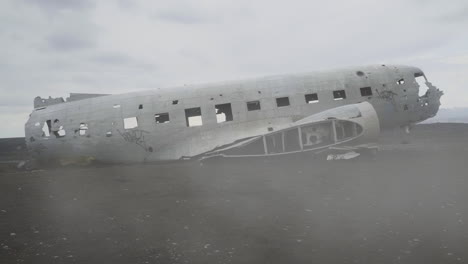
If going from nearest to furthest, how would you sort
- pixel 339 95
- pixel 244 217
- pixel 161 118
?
pixel 244 217 → pixel 339 95 → pixel 161 118

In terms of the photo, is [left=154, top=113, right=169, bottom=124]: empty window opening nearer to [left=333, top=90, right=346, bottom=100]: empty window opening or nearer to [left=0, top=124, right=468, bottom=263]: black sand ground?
[left=0, top=124, right=468, bottom=263]: black sand ground

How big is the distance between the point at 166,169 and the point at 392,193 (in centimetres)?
875

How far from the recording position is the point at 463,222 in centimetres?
632

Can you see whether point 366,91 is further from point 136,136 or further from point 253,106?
point 136,136

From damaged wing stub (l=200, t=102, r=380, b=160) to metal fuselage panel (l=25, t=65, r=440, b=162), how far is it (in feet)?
3.16

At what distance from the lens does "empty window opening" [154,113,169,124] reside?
16500 mm

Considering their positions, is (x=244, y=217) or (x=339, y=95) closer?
(x=244, y=217)

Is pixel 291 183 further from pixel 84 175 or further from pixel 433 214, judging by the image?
pixel 84 175

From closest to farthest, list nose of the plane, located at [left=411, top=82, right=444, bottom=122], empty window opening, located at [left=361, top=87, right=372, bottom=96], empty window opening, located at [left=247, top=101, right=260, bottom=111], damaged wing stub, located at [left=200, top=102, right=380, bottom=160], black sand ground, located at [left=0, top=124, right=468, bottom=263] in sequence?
1. black sand ground, located at [left=0, top=124, right=468, bottom=263]
2. damaged wing stub, located at [left=200, top=102, right=380, bottom=160]
3. empty window opening, located at [left=247, top=101, right=260, bottom=111]
4. empty window opening, located at [left=361, top=87, right=372, bottom=96]
5. nose of the plane, located at [left=411, top=82, right=444, bottom=122]

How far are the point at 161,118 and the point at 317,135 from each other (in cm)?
757

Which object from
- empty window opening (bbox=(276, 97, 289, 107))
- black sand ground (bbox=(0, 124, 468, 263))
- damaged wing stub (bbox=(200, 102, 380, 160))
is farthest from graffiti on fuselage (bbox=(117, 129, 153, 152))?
empty window opening (bbox=(276, 97, 289, 107))

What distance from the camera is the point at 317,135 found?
1457 centimetres

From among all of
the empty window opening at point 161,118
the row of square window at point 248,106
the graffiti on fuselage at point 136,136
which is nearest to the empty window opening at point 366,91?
the row of square window at point 248,106

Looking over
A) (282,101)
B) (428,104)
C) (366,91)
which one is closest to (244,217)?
(282,101)
